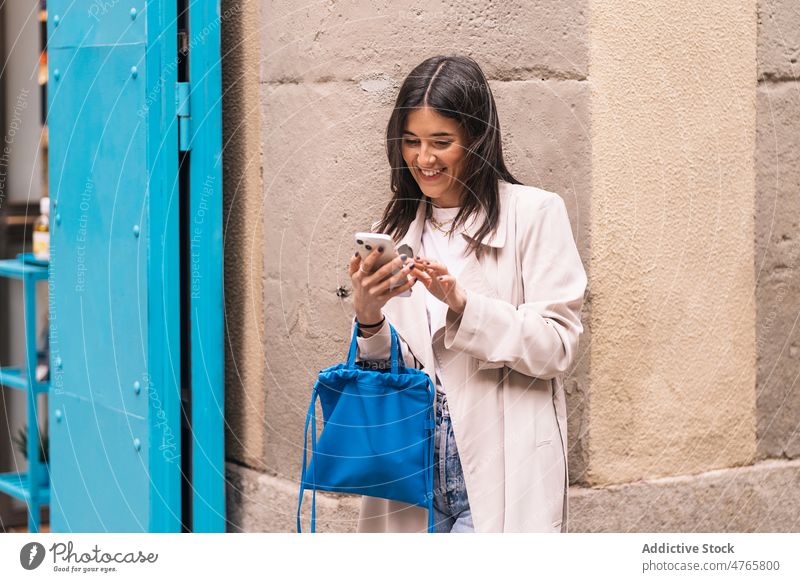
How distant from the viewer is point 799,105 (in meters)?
3.09

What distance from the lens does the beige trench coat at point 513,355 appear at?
2.15m

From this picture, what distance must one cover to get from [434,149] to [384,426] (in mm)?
553

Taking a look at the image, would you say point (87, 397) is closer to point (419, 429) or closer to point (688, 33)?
point (419, 429)

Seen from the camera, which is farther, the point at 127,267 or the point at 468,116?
the point at 127,267

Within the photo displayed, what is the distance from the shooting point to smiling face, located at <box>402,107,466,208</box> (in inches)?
88.3

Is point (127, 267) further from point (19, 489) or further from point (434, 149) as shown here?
point (434, 149)

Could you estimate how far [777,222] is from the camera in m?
3.07

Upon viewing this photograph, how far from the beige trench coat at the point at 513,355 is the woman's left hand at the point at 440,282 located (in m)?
0.02

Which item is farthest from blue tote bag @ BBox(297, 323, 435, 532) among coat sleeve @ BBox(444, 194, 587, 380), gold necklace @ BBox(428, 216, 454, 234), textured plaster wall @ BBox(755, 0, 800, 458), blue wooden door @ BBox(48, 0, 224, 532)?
textured plaster wall @ BBox(755, 0, 800, 458)

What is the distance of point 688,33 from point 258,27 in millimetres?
1120

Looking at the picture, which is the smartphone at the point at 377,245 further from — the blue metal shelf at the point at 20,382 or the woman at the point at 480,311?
the blue metal shelf at the point at 20,382

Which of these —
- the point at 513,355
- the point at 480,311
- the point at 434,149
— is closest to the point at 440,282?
the point at 480,311

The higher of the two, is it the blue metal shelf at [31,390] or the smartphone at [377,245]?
the smartphone at [377,245]

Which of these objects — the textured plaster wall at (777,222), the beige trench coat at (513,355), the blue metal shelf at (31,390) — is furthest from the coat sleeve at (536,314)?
the blue metal shelf at (31,390)
